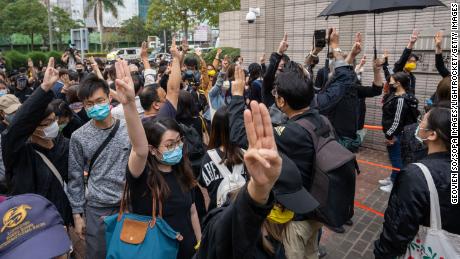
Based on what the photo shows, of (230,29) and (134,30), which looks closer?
(230,29)

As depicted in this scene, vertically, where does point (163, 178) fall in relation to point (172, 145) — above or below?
below

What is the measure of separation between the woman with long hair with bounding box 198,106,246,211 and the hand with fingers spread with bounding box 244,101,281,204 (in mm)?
1370

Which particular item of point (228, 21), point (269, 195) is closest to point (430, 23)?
point (269, 195)

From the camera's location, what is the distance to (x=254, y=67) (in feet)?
22.0

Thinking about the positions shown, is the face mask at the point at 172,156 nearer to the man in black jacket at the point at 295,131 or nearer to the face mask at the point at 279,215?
the man in black jacket at the point at 295,131

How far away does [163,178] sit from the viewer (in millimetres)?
2438

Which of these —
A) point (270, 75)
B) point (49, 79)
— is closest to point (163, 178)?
point (49, 79)

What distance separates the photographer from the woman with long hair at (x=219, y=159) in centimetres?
266

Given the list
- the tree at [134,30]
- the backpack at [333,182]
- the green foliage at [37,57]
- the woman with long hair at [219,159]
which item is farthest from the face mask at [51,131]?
the tree at [134,30]

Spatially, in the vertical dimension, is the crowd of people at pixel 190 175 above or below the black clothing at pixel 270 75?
below

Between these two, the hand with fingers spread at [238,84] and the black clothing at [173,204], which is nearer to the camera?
the black clothing at [173,204]

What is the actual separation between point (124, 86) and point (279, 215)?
118cm

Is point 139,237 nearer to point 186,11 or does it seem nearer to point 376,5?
point 376,5

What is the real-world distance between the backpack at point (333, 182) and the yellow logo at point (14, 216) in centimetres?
178
